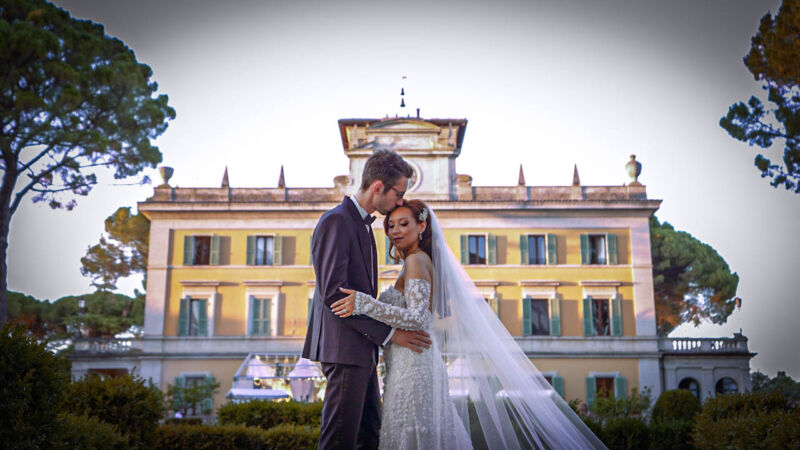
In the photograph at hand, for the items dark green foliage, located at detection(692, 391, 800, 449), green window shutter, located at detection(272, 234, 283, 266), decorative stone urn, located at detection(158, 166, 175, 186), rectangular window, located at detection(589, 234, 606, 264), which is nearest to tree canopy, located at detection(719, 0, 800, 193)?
dark green foliage, located at detection(692, 391, 800, 449)

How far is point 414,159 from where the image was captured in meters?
27.0

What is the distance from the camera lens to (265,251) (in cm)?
2662

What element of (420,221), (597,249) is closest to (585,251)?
(597,249)

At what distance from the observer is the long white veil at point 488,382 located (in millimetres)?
4473

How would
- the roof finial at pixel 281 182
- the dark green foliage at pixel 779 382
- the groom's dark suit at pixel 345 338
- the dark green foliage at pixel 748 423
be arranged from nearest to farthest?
1. the groom's dark suit at pixel 345 338
2. the dark green foliage at pixel 748 423
3. the roof finial at pixel 281 182
4. the dark green foliage at pixel 779 382

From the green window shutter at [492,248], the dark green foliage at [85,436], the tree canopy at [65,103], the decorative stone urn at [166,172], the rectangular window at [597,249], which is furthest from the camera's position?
the decorative stone urn at [166,172]

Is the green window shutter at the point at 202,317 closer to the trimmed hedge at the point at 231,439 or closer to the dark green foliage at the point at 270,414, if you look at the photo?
the dark green foliage at the point at 270,414

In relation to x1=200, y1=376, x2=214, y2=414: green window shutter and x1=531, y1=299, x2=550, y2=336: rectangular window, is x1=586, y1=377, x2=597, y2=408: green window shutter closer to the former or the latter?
x1=531, y1=299, x2=550, y2=336: rectangular window

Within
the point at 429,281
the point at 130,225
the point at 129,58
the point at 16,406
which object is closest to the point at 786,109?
the point at 429,281

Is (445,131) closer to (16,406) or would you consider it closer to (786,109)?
(786,109)

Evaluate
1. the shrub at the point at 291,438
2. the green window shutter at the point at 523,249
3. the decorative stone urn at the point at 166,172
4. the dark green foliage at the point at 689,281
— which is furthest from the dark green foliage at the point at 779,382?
the shrub at the point at 291,438

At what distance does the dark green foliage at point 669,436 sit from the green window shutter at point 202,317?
20725 millimetres

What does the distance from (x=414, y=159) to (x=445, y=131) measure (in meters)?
2.45

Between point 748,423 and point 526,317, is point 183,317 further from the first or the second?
point 748,423
